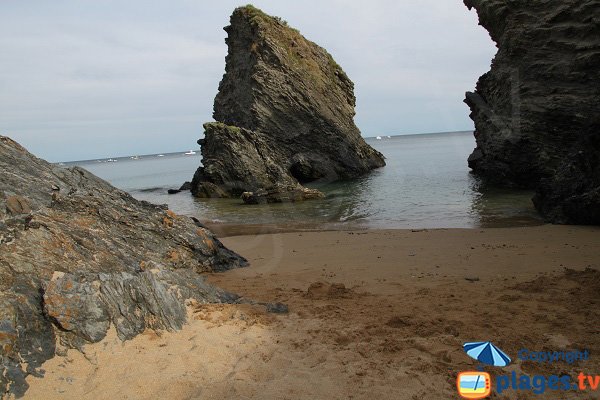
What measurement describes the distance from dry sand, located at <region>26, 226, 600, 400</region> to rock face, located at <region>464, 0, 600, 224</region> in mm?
8406

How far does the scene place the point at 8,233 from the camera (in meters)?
4.80

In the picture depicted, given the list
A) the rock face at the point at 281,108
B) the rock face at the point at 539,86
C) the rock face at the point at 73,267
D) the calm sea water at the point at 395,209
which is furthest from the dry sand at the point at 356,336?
the rock face at the point at 281,108

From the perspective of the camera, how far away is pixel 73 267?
4938mm

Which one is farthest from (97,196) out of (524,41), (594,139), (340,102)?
(340,102)

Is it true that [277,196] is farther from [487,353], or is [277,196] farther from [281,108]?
[487,353]

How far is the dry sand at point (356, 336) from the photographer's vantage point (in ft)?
12.5

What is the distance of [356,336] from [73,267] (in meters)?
3.32

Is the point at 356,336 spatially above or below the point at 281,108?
below

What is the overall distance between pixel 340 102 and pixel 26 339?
38.5 meters

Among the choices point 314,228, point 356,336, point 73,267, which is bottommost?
point 314,228

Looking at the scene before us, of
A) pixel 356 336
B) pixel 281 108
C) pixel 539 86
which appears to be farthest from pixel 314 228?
pixel 281 108

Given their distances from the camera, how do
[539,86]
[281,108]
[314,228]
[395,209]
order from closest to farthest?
1. [314,228]
2. [395,209]
3. [539,86]
4. [281,108]

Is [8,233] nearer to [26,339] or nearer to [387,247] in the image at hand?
[26,339]

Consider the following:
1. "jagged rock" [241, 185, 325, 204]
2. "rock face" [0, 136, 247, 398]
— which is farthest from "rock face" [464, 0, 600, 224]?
"rock face" [0, 136, 247, 398]
